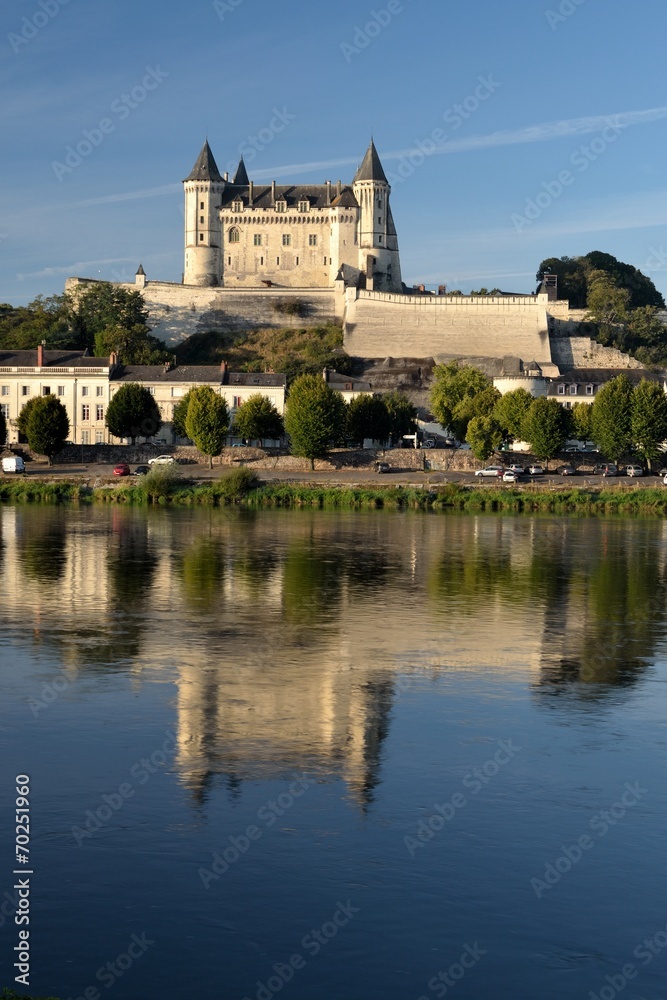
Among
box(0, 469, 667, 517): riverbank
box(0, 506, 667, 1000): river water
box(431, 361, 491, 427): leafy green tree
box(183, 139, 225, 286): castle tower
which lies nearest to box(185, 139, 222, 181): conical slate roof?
box(183, 139, 225, 286): castle tower

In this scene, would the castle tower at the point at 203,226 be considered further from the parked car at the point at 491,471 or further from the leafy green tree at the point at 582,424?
the parked car at the point at 491,471

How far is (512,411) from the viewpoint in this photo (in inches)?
2180

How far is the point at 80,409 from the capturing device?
2322 inches

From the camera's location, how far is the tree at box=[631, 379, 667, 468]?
53281mm

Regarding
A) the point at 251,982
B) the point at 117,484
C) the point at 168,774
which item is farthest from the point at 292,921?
the point at 117,484

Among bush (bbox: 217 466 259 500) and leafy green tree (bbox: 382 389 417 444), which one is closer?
bush (bbox: 217 466 259 500)

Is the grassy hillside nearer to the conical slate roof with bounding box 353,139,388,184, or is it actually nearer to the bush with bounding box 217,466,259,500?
the conical slate roof with bounding box 353,139,388,184

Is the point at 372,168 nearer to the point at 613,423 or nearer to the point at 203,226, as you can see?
the point at 203,226

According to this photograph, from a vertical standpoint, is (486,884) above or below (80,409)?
below

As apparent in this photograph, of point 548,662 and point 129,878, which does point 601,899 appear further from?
point 548,662

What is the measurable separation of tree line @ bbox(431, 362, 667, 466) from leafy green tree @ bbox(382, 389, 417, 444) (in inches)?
134

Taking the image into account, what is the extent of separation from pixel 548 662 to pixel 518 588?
730 cm

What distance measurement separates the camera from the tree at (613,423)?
176 ft

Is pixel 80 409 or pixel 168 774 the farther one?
pixel 80 409
